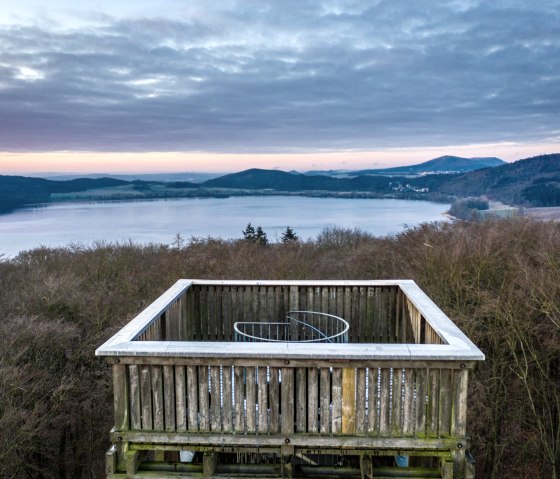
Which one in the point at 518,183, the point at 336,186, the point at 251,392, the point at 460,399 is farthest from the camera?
the point at 336,186

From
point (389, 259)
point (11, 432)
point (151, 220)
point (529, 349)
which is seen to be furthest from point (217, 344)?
point (151, 220)

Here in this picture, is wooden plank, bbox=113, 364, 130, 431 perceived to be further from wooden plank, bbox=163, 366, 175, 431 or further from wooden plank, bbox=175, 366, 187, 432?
wooden plank, bbox=175, 366, 187, 432

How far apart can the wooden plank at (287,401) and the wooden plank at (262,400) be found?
15 centimetres

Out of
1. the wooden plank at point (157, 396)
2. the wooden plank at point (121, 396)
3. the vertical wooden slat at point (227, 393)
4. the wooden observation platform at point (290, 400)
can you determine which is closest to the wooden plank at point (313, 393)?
the wooden observation platform at point (290, 400)

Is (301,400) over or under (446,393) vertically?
under

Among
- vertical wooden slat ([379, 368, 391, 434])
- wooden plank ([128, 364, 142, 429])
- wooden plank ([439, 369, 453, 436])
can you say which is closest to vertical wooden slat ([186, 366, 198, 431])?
wooden plank ([128, 364, 142, 429])

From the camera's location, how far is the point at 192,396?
4.69 meters

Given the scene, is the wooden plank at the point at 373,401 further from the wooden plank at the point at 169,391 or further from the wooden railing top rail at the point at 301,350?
the wooden plank at the point at 169,391

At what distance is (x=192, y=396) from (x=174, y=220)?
205ft

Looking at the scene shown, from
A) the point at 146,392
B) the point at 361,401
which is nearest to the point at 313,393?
the point at 361,401

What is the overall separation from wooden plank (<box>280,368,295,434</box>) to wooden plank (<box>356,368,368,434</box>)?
0.61 meters

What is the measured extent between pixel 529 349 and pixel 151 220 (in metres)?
57.7

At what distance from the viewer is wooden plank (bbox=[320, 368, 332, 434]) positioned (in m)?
4.65

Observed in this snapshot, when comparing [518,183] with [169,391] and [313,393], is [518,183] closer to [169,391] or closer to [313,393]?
[313,393]
